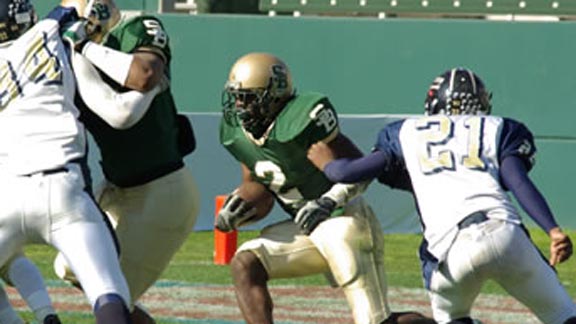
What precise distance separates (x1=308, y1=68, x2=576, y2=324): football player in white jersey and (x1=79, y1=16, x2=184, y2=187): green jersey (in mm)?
787

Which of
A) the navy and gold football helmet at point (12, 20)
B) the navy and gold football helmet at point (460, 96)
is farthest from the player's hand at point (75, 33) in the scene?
the navy and gold football helmet at point (460, 96)

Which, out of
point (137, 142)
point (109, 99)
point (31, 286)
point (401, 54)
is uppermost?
point (109, 99)

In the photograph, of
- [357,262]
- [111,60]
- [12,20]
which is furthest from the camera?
[357,262]

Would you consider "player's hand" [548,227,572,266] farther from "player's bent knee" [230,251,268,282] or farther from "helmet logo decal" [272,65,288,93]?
"helmet logo decal" [272,65,288,93]

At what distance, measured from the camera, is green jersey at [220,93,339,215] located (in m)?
6.80

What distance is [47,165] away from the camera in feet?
19.4

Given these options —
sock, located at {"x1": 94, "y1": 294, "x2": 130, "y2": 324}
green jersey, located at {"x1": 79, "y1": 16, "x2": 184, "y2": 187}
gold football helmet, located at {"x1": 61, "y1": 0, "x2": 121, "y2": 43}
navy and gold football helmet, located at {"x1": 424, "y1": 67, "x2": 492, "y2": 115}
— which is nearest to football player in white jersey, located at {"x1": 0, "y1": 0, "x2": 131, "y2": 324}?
sock, located at {"x1": 94, "y1": 294, "x2": 130, "y2": 324}

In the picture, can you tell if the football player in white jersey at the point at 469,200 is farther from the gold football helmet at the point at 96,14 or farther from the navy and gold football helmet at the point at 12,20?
the navy and gold football helmet at the point at 12,20

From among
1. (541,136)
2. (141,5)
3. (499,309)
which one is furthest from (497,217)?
(141,5)

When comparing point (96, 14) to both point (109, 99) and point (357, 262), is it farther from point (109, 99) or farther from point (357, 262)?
point (357, 262)

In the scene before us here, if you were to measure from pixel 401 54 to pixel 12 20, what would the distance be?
9691 millimetres

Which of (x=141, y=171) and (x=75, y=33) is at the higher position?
(x=75, y=33)

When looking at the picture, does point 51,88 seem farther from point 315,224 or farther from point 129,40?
point 315,224

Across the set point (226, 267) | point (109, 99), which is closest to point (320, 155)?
point (109, 99)
